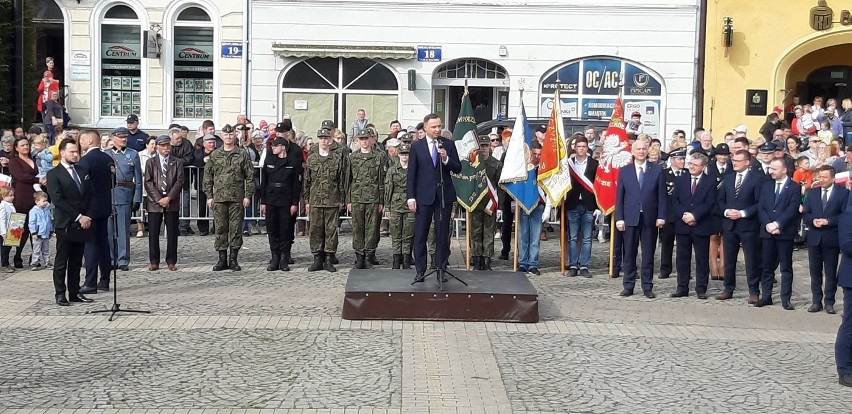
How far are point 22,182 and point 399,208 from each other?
17.5 feet

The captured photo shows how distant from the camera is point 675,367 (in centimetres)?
987

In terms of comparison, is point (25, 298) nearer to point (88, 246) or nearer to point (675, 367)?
point (88, 246)

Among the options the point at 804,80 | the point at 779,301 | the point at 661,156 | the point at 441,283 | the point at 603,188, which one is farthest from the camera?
the point at 804,80

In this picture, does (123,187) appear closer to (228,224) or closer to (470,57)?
(228,224)

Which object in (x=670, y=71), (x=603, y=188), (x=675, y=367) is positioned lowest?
(x=675, y=367)

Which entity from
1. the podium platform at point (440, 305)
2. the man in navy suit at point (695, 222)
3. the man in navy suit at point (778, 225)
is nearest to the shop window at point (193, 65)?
the man in navy suit at point (695, 222)

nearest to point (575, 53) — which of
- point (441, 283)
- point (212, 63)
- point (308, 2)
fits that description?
point (308, 2)

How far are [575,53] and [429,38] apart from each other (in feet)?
11.3

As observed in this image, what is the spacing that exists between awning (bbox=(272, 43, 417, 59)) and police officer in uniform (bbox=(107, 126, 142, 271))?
10377 millimetres

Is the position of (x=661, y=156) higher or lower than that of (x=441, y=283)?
higher

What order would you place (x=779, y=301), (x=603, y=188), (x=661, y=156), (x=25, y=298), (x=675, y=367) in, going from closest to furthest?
(x=675, y=367)
(x=25, y=298)
(x=779, y=301)
(x=603, y=188)
(x=661, y=156)

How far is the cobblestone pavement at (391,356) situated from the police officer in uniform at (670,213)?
1321 millimetres

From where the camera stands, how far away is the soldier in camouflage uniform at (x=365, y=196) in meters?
15.2

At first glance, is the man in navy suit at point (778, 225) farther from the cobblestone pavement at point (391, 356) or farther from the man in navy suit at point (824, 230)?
the cobblestone pavement at point (391, 356)
